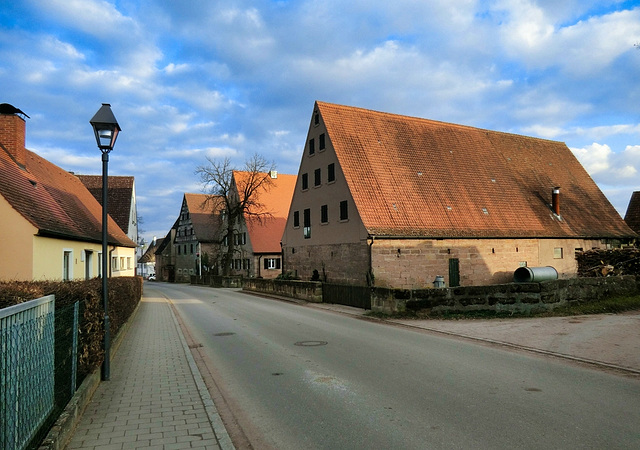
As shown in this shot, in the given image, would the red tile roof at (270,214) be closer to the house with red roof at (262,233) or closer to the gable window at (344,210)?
the house with red roof at (262,233)

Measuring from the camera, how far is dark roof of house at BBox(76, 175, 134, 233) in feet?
129

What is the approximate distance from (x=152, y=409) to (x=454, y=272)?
22.3 metres

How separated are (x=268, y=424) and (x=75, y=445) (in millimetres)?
2214

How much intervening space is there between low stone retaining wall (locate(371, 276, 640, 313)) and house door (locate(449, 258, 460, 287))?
364 inches

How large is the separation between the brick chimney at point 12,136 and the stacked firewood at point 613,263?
2672 cm

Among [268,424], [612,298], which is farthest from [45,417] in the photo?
[612,298]

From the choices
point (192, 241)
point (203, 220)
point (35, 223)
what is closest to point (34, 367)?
point (35, 223)

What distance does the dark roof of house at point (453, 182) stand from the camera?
26.5 meters

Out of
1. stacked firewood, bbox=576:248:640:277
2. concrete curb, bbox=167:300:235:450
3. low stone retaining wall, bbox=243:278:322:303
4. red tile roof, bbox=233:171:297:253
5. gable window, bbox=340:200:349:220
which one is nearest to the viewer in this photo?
concrete curb, bbox=167:300:235:450

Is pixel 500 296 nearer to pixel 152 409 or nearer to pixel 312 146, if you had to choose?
pixel 152 409

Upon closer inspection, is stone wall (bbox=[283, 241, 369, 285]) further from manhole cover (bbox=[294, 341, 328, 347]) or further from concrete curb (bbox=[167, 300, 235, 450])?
concrete curb (bbox=[167, 300, 235, 450])

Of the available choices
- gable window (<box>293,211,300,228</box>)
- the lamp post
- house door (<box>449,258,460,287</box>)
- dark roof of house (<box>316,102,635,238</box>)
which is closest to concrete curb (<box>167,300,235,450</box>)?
the lamp post

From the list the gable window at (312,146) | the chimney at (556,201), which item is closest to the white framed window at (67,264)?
the gable window at (312,146)

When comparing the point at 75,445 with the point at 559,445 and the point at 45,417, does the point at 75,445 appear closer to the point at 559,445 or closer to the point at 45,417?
the point at 45,417
